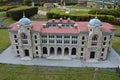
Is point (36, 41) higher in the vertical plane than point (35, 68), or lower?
higher

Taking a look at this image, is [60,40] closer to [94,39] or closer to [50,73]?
[94,39]

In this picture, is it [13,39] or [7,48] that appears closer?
[13,39]

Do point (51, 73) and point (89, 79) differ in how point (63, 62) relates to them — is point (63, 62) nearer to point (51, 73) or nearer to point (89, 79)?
point (51, 73)

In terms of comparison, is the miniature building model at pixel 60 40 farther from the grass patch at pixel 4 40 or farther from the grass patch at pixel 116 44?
the grass patch at pixel 4 40

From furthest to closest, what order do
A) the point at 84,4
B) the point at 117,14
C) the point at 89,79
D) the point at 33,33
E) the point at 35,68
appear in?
the point at 84,4 → the point at 117,14 → the point at 33,33 → the point at 35,68 → the point at 89,79

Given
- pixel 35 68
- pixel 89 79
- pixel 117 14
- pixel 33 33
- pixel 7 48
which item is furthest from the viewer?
pixel 117 14

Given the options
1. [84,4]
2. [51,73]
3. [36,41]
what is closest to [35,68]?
[51,73]
